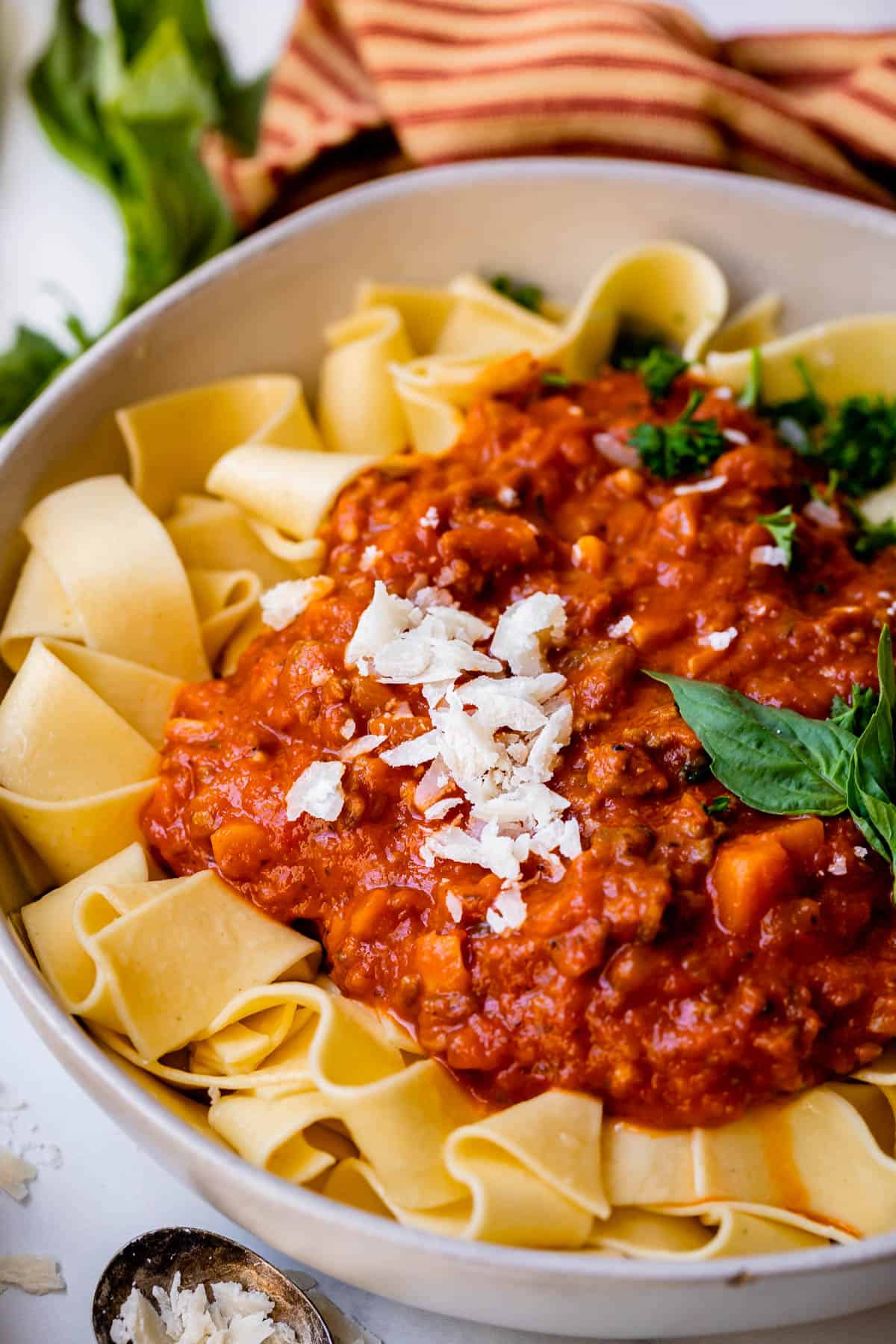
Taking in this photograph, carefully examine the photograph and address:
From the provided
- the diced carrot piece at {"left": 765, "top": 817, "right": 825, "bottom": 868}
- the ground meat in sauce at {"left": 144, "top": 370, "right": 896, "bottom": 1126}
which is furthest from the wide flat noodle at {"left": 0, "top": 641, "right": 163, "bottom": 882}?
the diced carrot piece at {"left": 765, "top": 817, "right": 825, "bottom": 868}

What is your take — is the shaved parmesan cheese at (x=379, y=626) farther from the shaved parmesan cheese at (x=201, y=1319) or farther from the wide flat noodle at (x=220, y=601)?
the shaved parmesan cheese at (x=201, y=1319)

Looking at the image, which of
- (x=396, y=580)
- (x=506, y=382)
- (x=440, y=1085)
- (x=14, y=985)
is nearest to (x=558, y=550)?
(x=396, y=580)

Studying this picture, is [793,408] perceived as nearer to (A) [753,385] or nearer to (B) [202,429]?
(A) [753,385]

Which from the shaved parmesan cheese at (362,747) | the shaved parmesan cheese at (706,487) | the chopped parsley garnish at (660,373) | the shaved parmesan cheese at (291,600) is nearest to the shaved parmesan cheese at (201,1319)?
the shaved parmesan cheese at (362,747)

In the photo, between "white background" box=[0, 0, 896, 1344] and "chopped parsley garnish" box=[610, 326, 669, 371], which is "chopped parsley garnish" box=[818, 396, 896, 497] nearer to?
"chopped parsley garnish" box=[610, 326, 669, 371]

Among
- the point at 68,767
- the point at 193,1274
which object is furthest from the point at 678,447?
the point at 193,1274
